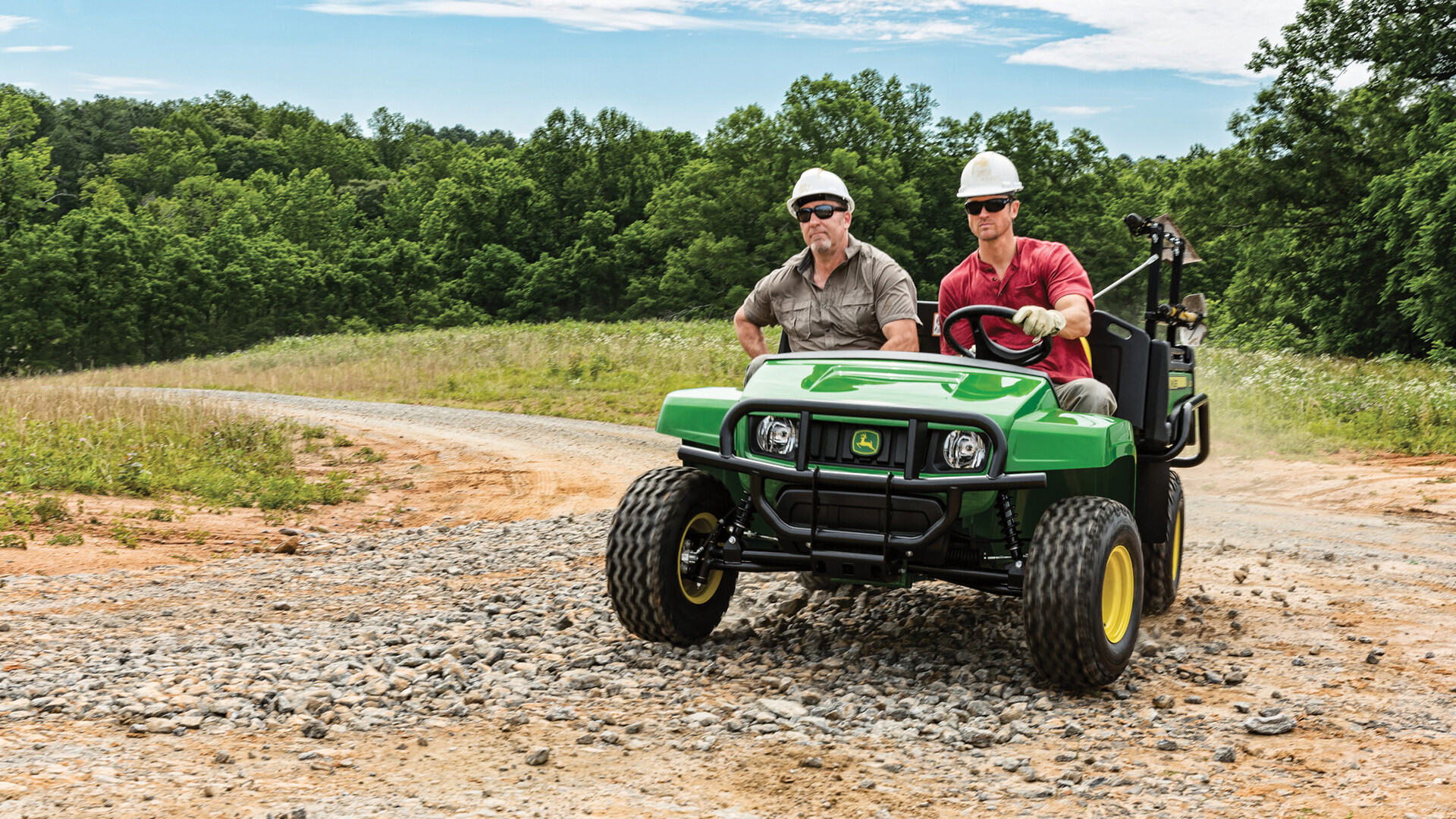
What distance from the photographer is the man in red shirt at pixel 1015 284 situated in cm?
507

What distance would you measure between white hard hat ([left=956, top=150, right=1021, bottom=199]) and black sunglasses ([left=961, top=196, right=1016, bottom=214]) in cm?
3

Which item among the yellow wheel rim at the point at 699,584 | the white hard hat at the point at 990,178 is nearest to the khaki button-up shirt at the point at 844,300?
the white hard hat at the point at 990,178

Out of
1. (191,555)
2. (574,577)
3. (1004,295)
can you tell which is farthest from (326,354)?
(1004,295)

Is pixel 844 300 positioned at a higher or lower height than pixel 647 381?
higher

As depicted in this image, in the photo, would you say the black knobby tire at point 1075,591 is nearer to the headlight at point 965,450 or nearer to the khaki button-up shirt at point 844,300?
the headlight at point 965,450

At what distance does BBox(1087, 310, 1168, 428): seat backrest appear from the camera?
5.46 metres

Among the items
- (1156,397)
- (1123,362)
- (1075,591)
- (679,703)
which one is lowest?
(679,703)

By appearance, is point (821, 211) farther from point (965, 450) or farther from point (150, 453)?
point (150, 453)

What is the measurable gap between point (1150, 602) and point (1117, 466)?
1.22 m

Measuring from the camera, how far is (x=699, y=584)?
16.5 feet

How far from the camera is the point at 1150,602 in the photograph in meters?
5.98

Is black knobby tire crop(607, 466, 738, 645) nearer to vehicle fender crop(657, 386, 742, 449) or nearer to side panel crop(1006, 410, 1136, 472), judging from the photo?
vehicle fender crop(657, 386, 742, 449)

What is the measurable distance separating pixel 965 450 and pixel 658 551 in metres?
1.33

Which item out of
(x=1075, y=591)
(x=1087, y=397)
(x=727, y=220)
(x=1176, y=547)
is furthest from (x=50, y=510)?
(x=727, y=220)
